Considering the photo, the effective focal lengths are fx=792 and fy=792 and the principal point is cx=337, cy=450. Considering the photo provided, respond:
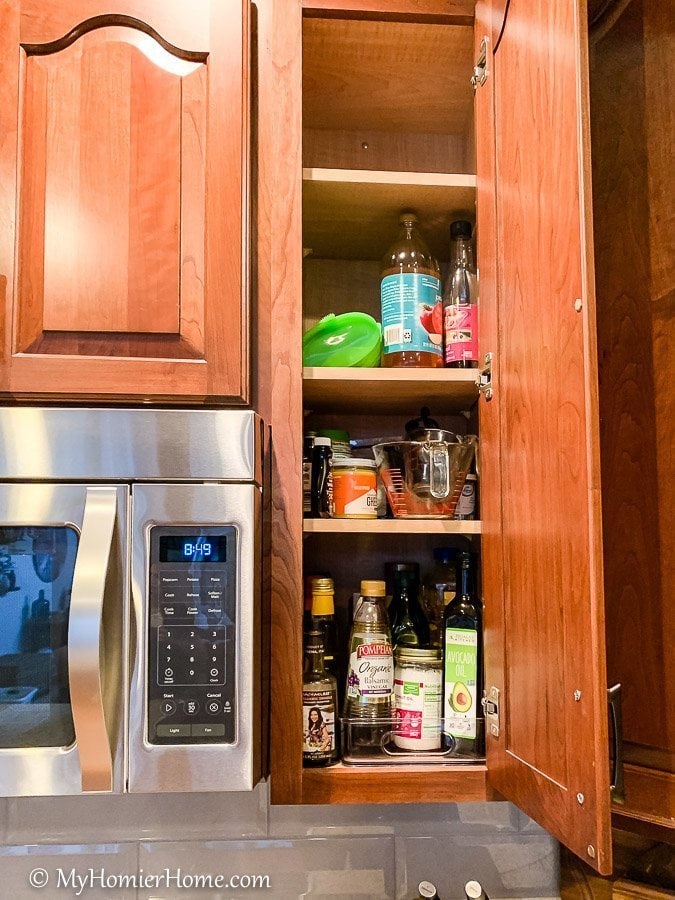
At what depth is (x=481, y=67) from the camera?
1.19 meters

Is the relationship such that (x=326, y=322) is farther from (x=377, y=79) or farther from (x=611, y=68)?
(x=611, y=68)

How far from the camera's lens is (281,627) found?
1112mm

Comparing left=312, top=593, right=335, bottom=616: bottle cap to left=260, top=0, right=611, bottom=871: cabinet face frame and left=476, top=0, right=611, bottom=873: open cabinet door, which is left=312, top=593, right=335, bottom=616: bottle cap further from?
left=476, top=0, right=611, bottom=873: open cabinet door

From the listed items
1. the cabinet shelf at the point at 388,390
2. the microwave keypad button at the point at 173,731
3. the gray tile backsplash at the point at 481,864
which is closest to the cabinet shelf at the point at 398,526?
the cabinet shelf at the point at 388,390

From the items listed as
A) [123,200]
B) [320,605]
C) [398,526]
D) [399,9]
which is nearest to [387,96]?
[399,9]

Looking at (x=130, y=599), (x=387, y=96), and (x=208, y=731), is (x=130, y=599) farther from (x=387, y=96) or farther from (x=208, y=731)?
(x=387, y=96)

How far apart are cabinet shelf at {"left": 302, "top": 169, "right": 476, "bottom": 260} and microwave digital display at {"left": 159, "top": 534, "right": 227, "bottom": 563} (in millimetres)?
586

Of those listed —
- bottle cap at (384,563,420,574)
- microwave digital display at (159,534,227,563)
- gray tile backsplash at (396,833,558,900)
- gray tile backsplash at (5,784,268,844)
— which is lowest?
gray tile backsplash at (396,833,558,900)

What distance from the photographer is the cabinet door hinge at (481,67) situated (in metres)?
1.18

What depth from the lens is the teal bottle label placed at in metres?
1.25

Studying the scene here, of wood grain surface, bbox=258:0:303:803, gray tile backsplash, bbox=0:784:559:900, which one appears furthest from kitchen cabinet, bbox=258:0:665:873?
gray tile backsplash, bbox=0:784:559:900

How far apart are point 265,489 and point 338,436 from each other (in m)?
0.24

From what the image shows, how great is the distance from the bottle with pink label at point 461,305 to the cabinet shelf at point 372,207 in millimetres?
55

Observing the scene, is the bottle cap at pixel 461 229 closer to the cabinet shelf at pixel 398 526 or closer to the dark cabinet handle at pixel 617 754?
the cabinet shelf at pixel 398 526
